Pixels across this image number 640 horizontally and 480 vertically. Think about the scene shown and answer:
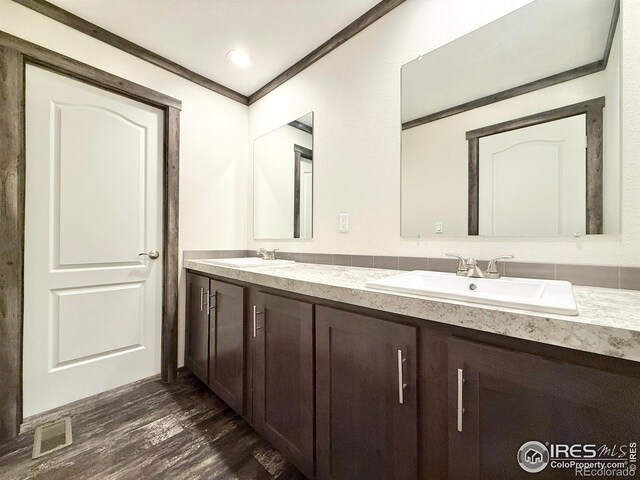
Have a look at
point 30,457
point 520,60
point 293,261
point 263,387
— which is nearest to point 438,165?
point 520,60

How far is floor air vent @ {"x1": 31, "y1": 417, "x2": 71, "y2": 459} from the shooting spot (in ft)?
4.35

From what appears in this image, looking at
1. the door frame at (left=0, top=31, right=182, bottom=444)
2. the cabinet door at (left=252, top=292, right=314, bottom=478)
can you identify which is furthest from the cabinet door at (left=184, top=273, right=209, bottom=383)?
the door frame at (left=0, top=31, right=182, bottom=444)

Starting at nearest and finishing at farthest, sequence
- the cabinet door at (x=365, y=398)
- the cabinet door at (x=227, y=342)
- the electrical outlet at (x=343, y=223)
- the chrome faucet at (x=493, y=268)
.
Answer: the cabinet door at (x=365, y=398), the chrome faucet at (x=493, y=268), the cabinet door at (x=227, y=342), the electrical outlet at (x=343, y=223)

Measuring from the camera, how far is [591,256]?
969mm

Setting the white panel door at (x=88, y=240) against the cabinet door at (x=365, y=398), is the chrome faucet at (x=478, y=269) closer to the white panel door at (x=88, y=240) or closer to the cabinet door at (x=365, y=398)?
the cabinet door at (x=365, y=398)

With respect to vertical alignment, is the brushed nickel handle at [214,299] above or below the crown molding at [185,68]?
below

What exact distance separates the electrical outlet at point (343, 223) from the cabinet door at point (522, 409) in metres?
1.06

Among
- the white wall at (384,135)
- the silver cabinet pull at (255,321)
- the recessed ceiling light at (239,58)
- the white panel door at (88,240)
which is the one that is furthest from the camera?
the recessed ceiling light at (239,58)

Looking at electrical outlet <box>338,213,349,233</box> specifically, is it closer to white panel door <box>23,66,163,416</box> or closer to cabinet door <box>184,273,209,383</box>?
cabinet door <box>184,273,209,383</box>

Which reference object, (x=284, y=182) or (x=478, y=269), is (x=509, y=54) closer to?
(x=478, y=269)

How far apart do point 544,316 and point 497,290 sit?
0.46m

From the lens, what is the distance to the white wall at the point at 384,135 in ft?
3.01

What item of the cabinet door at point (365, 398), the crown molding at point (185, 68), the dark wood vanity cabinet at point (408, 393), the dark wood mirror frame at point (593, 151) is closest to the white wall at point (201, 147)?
the crown molding at point (185, 68)

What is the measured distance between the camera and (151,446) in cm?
135
